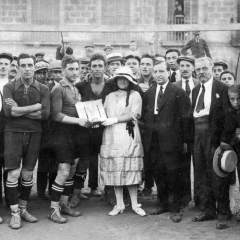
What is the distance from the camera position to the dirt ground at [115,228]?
6094mm

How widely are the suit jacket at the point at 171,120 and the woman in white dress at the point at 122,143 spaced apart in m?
0.20

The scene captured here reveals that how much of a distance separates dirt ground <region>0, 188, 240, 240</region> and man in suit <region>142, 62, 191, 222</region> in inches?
11.7

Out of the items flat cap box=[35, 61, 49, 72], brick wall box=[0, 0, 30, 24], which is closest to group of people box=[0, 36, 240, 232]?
flat cap box=[35, 61, 49, 72]

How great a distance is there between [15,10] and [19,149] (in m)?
16.8

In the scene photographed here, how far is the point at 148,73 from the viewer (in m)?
8.08

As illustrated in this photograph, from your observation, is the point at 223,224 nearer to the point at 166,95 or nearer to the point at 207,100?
the point at 207,100

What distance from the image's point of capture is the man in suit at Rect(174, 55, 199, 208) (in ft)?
23.2

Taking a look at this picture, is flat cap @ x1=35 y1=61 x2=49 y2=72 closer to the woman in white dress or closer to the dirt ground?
the woman in white dress

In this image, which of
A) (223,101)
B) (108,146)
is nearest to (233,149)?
(223,101)

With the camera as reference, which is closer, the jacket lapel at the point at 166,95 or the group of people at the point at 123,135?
the group of people at the point at 123,135

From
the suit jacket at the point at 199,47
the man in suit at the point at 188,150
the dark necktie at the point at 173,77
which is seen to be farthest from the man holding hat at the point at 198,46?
the man in suit at the point at 188,150

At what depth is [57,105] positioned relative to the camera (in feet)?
22.2

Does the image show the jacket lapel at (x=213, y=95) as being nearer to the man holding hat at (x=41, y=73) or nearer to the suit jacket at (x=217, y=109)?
the suit jacket at (x=217, y=109)

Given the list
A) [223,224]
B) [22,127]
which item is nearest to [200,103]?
[223,224]
